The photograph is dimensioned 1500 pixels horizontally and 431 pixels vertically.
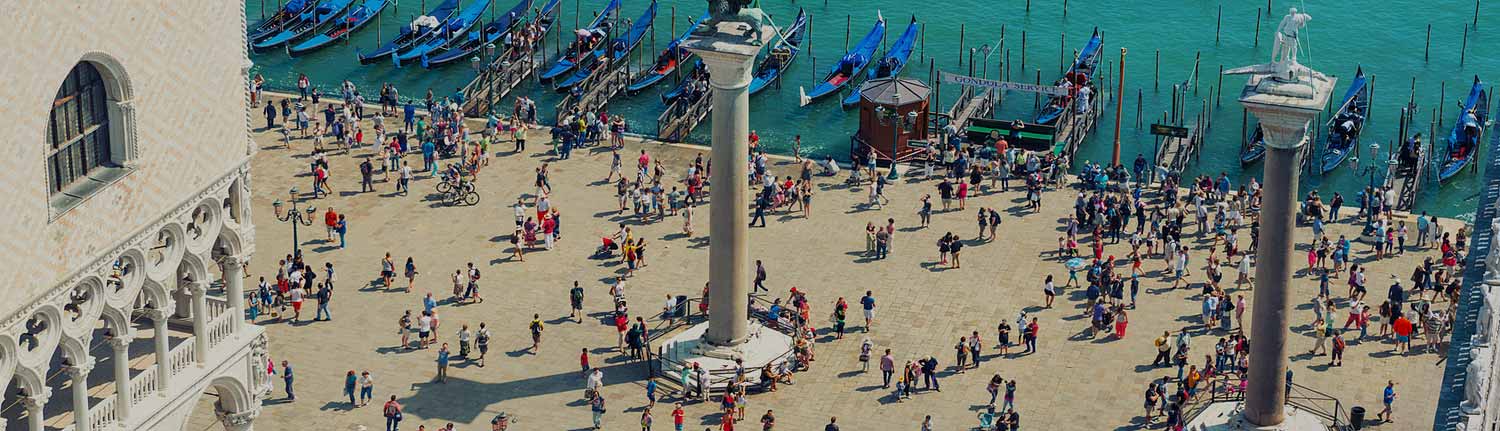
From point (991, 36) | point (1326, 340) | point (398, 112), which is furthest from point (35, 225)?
point (991, 36)

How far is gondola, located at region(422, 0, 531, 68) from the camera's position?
11562 centimetres

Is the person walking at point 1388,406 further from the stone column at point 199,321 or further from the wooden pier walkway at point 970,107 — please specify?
the stone column at point 199,321

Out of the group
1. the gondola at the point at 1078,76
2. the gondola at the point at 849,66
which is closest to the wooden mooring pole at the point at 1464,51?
the gondola at the point at 1078,76

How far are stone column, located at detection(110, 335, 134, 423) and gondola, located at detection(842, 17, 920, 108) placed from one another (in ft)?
188

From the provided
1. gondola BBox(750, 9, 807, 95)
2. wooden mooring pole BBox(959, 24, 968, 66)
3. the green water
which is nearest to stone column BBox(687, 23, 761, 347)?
the green water

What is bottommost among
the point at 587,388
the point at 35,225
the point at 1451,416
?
the point at 587,388

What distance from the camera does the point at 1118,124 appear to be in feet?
326

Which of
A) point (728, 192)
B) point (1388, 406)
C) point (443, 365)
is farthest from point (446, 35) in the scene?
point (1388, 406)

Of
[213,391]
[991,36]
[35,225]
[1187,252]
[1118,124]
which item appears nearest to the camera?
[35,225]

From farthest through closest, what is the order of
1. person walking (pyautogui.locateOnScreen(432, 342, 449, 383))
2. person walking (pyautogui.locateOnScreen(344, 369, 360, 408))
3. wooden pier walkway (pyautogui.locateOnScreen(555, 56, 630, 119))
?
wooden pier walkway (pyautogui.locateOnScreen(555, 56, 630, 119)) → person walking (pyautogui.locateOnScreen(432, 342, 449, 383)) → person walking (pyautogui.locateOnScreen(344, 369, 360, 408))

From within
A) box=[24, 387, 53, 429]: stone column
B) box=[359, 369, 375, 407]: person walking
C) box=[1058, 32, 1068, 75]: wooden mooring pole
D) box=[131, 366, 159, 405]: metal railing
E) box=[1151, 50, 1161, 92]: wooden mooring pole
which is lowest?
box=[359, 369, 375, 407]: person walking

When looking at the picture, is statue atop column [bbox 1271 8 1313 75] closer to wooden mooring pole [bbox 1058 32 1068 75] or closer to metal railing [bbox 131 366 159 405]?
metal railing [bbox 131 366 159 405]

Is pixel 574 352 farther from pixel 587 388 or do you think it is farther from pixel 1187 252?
pixel 1187 252

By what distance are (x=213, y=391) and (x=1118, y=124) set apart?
44.3 meters
